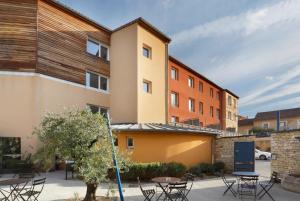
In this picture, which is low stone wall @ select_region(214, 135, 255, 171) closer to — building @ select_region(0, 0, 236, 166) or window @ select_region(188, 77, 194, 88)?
building @ select_region(0, 0, 236, 166)

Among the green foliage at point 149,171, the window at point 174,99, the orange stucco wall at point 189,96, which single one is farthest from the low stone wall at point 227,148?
the window at point 174,99

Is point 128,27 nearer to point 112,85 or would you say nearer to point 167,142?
point 112,85

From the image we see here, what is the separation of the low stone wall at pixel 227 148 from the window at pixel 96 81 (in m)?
9.62

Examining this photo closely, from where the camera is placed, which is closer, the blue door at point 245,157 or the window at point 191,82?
the blue door at point 245,157

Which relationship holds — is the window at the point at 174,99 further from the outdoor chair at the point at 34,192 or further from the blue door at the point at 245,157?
the outdoor chair at the point at 34,192

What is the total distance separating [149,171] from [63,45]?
1029 cm

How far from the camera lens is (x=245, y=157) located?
16922 millimetres

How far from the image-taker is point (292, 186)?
1087 cm

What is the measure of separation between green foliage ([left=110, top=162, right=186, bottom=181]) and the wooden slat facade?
825cm

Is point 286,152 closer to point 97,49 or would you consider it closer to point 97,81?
point 97,81

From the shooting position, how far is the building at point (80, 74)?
50.6 ft

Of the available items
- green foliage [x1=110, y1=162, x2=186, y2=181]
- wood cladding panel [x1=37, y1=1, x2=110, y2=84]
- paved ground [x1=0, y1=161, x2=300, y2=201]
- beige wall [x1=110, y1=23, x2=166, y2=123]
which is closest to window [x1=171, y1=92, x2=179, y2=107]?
beige wall [x1=110, y1=23, x2=166, y2=123]

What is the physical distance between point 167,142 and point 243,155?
5.51 meters

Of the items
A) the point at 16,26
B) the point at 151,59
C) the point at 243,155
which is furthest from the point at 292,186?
the point at 16,26
